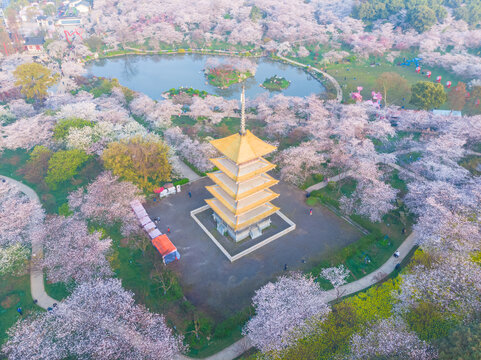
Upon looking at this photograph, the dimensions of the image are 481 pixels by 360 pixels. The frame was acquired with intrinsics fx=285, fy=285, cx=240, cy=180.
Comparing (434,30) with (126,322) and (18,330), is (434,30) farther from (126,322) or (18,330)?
(18,330)

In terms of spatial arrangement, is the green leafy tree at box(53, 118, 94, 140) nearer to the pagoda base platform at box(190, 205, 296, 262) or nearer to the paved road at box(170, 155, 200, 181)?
the paved road at box(170, 155, 200, 181)

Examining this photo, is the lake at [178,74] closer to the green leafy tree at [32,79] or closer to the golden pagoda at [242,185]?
the green leafy tree at [32,79]

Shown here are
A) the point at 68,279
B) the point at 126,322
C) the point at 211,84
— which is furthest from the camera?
the point at 211,84

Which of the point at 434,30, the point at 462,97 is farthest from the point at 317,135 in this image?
the point at 434,30

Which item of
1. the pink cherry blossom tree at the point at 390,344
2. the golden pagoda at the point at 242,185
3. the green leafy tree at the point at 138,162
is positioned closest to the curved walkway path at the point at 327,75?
the golden pagoda at the point at 242,185

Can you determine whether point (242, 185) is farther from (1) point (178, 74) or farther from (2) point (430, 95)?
(1) point (178, 74)
